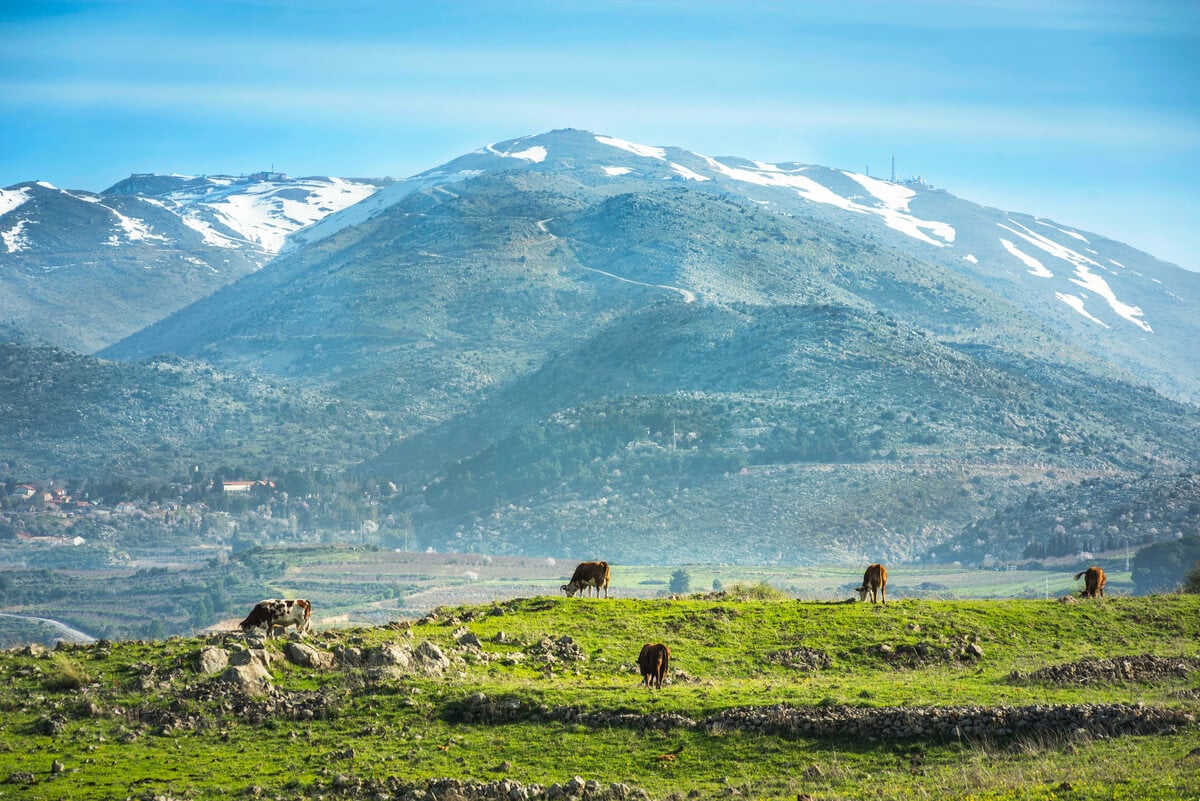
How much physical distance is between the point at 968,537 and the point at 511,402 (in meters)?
82.2

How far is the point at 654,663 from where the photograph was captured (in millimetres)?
23828

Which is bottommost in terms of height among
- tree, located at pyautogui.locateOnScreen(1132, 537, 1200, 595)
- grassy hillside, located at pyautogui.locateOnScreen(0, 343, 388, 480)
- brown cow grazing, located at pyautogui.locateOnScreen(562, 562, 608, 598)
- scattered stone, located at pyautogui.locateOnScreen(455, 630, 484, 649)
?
tree, located at pyautogui.locateOnScreen(1132, 537, 1200, 595)

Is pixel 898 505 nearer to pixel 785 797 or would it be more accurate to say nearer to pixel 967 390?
pixel 967 390

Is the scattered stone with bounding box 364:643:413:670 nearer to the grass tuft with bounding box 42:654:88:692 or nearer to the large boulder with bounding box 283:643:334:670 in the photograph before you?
the large boulder with bounding box 283:643:334:670

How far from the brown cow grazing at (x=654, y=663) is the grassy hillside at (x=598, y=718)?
12.6 inches

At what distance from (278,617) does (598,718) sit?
305 inches

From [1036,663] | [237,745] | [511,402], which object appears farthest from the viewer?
[511,402]

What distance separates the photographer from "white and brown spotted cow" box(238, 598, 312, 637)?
84.9ft

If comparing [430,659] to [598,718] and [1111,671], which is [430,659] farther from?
[1111,671]

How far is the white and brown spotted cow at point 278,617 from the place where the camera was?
2589 centimetres

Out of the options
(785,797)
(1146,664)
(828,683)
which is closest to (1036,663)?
(1146,664)

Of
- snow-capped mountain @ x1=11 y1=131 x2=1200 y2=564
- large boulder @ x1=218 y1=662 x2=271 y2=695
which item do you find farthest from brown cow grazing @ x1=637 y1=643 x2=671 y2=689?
snow-capped mountain @ x1=11 y1=131 x2=1200 y2=564

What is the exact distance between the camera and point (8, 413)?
188125 millimetres

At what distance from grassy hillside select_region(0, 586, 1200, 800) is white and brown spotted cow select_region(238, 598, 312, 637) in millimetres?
850
